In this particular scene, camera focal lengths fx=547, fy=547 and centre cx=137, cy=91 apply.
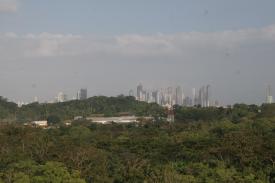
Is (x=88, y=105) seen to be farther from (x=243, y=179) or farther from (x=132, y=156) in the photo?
(x=243, y=179)

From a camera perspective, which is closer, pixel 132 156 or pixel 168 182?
pixel 168 182

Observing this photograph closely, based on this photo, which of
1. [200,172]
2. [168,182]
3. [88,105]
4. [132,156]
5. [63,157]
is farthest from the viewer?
[88,105]

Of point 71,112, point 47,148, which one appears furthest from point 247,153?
point 71,112

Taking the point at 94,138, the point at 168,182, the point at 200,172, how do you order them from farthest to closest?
the point at 94,138 → the point at 200,172 → the point at 168,182

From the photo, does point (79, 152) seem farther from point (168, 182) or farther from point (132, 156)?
point (168, 182)

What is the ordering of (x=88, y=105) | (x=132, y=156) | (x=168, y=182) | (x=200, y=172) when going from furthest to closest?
(x=88, y=105) < (x=132, y=156) < (x=200, y=172) < (x=168, y=182)

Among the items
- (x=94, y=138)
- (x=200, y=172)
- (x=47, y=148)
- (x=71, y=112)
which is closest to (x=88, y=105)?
(x=71, y=112)
